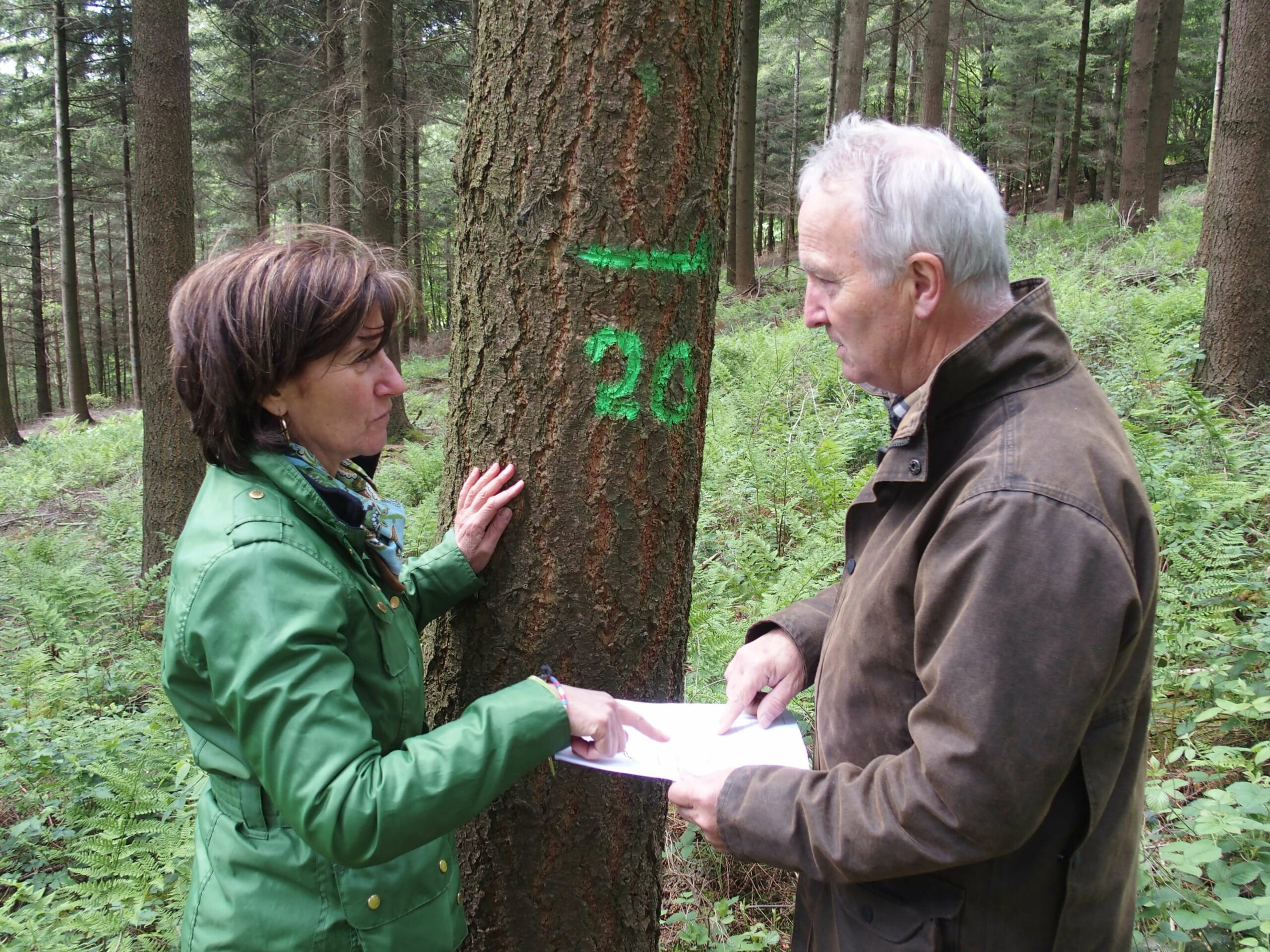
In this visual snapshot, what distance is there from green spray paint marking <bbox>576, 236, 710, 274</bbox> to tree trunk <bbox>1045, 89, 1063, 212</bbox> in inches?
1225

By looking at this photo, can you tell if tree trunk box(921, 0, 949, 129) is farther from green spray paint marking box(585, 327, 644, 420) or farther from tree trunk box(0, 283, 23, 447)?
tree trunk box(0, 283, 23, 447)

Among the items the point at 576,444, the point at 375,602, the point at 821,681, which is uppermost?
the point at 576,444

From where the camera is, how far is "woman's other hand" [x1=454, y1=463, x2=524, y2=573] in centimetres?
188

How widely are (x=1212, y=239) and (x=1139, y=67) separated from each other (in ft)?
36.3

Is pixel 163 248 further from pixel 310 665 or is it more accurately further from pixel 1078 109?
pixel 1078 109

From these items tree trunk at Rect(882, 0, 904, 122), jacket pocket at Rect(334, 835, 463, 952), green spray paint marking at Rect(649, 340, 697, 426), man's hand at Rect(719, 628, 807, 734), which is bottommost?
jacket pocket at Rect(334, 835, 463, 952)

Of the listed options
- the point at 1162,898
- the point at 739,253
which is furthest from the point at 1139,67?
the point at 1162,898

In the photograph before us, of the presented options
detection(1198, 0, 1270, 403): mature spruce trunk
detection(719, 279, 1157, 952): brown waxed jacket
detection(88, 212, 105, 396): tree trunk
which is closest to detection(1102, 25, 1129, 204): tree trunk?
detection(1198, 0, 1270, 403): mature spruce trunk

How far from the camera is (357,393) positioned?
5.53ft

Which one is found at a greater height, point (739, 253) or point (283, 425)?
point (739, 253)

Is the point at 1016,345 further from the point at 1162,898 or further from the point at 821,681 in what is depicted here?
the point at 1162,898

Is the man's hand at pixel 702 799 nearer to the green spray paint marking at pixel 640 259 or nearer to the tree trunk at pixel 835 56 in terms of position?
the green spray paint marking at pixel 640 259

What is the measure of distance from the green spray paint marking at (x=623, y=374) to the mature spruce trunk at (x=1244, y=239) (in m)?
6.06

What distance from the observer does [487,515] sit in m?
1.89
